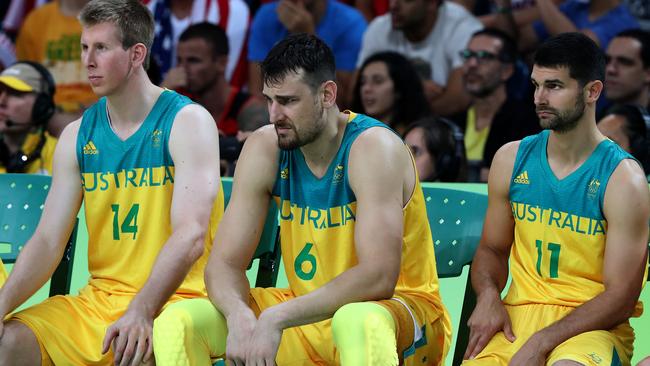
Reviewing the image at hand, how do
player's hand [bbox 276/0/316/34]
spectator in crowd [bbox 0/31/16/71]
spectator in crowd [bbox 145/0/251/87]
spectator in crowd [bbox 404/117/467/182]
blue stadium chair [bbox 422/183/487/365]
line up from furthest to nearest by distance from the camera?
spectator in crowd [bbox 0/31/16/71] → spectator in crowd [bbox 145/0/251/87] → player's hand [bbox 276/0/316/34] → spectator in crowd [bbox 404/117/467/182] → blue stadium chair [bbox 422/183/487/365]

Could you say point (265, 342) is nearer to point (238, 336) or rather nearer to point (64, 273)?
point (238, 336)

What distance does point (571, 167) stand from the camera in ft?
13.4

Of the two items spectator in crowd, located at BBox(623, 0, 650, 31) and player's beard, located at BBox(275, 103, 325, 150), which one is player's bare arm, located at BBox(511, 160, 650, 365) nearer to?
player's beard, located at BBox(275, 103, 325, 150)

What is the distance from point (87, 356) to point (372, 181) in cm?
109

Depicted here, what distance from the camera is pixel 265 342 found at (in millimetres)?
3617

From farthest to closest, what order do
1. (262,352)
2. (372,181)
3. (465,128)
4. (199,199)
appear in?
(465,128) → (199,199) → (372,181) → (262,352)

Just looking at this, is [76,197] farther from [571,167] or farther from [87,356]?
[571,167]

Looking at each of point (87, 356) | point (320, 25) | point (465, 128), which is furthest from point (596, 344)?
point (320, 25)

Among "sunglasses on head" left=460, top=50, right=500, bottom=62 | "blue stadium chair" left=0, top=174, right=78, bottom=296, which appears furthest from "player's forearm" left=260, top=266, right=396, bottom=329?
"sunglasses on head" left=460, top=50, right=500, bottom=62

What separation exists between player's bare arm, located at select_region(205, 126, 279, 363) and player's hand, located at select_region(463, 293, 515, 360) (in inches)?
29.8

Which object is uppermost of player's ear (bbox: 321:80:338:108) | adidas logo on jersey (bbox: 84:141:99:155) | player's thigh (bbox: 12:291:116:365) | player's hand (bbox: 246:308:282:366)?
player's ear (bbox: 321:80:338:108)

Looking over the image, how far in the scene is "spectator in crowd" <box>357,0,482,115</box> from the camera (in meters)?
7.33

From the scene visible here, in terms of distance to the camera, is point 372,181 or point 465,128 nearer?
point 372,181

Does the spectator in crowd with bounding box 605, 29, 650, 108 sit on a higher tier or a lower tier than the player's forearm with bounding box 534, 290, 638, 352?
higher
